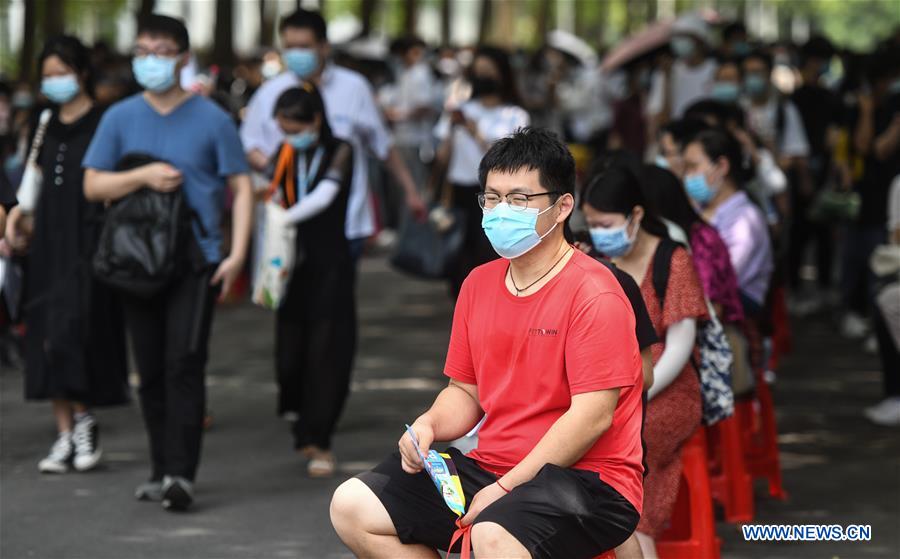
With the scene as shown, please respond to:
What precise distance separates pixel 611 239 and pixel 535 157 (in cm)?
125

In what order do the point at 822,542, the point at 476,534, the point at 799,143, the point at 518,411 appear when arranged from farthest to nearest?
1. the point at 799,143
2. the point at 822,542
3. the point at 518,411
4. the point at 476,534

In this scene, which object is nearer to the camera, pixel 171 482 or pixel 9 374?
pixel 171 482

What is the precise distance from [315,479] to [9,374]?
154 inches

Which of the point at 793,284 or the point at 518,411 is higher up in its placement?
the point at 518,411

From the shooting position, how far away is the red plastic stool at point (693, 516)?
19.7ft

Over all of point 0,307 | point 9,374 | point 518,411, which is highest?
point 518,411

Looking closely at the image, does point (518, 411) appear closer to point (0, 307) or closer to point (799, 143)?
point (0, 307)

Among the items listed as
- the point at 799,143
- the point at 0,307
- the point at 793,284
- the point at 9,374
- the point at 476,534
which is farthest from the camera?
the point at 793,284

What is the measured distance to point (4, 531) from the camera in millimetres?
6820

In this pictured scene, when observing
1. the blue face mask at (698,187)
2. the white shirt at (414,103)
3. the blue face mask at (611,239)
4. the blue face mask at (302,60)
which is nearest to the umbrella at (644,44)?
the white shirt at (414,103)

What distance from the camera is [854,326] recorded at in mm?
12914

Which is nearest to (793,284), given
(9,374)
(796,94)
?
(796,94)

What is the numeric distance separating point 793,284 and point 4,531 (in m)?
8.91

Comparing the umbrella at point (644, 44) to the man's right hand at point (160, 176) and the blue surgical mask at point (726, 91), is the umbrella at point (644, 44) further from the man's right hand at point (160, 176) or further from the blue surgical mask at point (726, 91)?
the man's right hand at point (160, 176)
